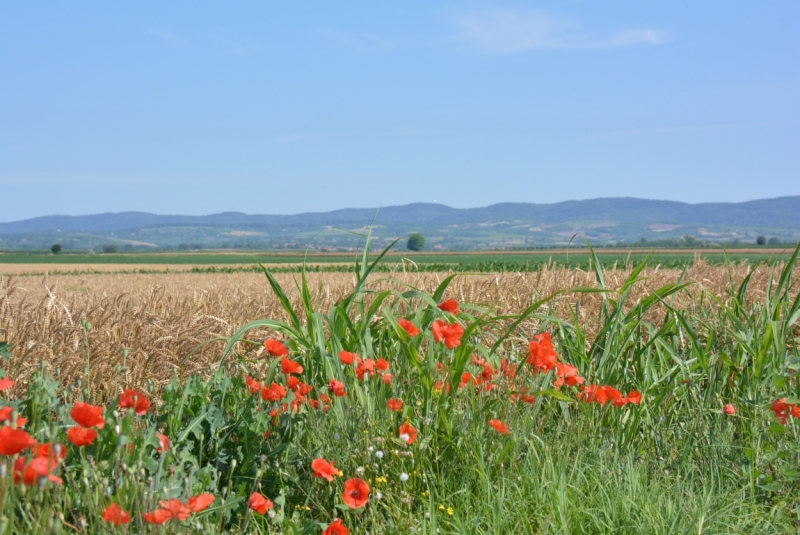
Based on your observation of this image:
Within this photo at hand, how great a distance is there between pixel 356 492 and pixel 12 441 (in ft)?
3.94

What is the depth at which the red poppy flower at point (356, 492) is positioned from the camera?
8.50 ft

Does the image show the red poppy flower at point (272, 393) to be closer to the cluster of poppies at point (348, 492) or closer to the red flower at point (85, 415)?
the cluster of poppies at point (348, 492)

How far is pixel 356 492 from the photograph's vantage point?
8.75 feet

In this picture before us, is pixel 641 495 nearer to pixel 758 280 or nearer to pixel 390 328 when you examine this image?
pixel 390 328

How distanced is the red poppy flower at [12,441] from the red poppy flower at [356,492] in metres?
1.10

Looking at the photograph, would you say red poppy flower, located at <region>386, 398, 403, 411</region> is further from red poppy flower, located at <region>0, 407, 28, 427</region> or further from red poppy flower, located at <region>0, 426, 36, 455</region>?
red poppy flower, located at <region>0, 426, 36, 455</region>

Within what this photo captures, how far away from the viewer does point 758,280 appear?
34.0 feet

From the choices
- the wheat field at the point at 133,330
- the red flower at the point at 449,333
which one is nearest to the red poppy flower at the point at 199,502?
the red flower at the point at 449,333

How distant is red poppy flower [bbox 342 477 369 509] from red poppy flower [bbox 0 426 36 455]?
1102mm

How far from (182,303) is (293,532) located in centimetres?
501

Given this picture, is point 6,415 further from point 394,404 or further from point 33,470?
point 394,404

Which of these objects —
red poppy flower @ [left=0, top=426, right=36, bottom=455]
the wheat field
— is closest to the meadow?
red poppy flower @ [left=0, top=426, right=36, bottom=455]

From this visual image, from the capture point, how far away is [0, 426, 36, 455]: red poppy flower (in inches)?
71.4

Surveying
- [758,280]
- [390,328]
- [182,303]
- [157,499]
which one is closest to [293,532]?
[157,499]
